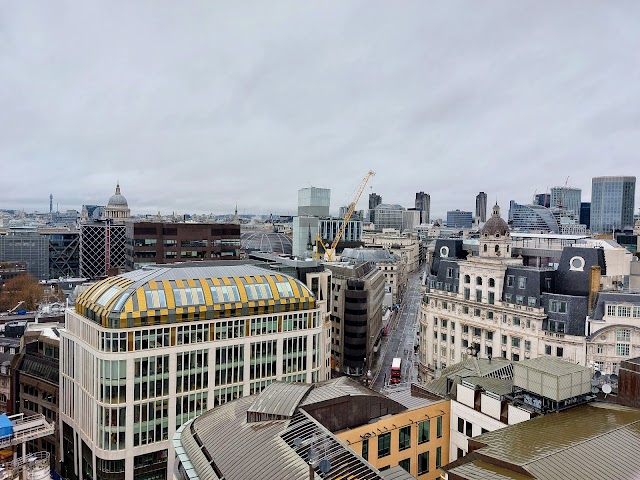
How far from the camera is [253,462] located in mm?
32938

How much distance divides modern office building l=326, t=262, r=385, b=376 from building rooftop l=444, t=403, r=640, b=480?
89464mm

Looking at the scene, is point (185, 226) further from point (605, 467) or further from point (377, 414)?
point (605, 467)

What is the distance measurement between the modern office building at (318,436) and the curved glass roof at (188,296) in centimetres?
3266

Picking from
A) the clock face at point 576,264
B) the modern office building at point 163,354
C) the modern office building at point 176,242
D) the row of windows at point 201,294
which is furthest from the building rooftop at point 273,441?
the modern office building at point 176,242

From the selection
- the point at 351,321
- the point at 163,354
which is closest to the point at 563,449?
the point at 163,354

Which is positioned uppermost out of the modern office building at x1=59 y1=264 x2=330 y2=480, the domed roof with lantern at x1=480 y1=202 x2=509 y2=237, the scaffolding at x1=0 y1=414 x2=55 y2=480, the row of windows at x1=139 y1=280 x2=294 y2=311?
the domed roof with lantern at x1=480 y1=202 x2=509 y2=237

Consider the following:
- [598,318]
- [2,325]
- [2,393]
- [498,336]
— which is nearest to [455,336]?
[498,336]

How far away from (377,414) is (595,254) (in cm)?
6718

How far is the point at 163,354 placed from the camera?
239ft

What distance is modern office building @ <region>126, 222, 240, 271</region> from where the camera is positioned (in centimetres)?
16462

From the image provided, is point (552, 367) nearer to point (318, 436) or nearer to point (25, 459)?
point (318, 436)

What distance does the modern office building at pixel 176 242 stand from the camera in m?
165

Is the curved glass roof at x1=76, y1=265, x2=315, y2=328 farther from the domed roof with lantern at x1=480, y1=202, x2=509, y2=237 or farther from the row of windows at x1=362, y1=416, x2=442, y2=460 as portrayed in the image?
the domed roof with lantern at x1=480, y1=202, x2=509, y2=237

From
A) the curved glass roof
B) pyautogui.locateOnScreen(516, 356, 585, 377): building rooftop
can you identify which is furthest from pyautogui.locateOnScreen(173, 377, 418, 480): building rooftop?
the curved glass roof
